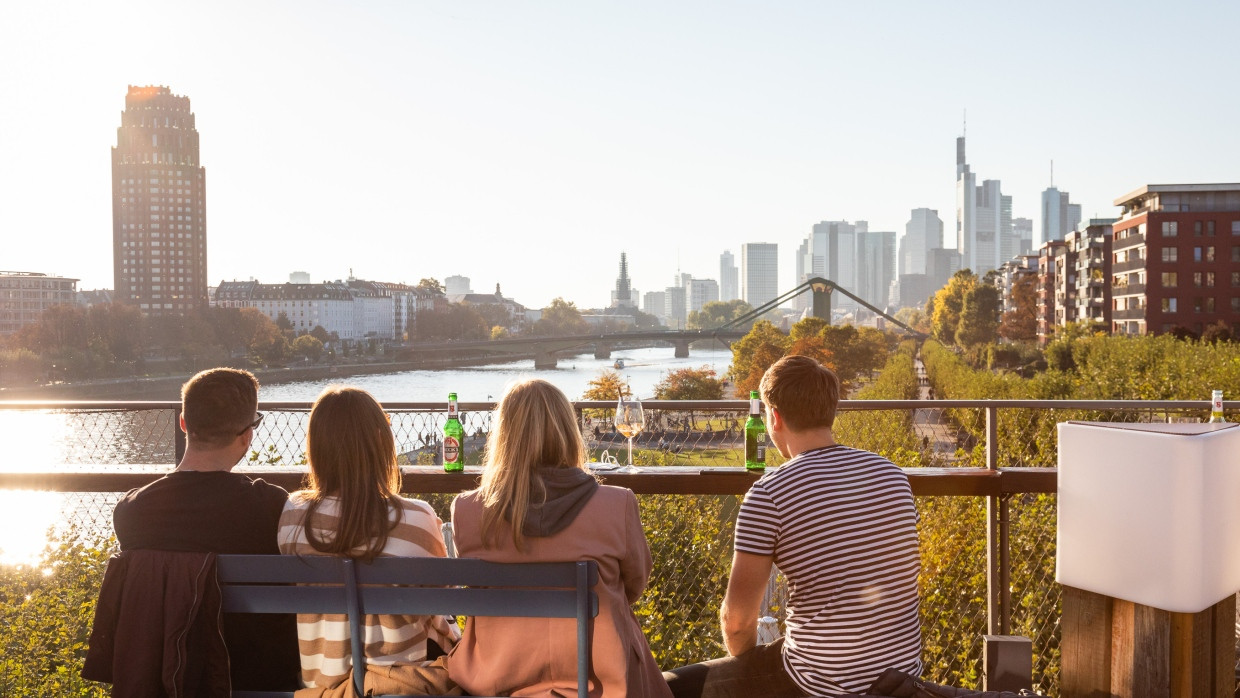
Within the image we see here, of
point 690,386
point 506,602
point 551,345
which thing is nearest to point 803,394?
point 506,602

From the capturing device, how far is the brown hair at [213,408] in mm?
2100

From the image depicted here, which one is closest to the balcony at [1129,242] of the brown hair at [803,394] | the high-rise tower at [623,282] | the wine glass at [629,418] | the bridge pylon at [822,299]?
the bridge pylon at [822,299]

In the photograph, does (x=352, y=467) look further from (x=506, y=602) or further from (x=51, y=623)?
(x=51, y=623)

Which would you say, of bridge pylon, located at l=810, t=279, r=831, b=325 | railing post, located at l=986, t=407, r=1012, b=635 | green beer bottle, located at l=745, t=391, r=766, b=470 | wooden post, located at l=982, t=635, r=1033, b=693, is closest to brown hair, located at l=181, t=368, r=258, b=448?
green beer bottle, located at l=745, t=391, r=766, b=470

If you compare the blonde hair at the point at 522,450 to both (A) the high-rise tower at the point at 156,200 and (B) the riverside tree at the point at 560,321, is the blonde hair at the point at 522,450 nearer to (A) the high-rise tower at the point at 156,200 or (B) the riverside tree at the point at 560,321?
(A) the high-rise tower at the point at 156,200

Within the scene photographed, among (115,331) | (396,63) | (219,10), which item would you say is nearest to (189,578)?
(219,10)

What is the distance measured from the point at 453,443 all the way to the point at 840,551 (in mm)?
1558

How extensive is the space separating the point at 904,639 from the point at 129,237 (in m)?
85.3

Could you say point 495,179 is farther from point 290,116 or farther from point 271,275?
point 290,116

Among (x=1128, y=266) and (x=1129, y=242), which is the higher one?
(x=1129, y=242)

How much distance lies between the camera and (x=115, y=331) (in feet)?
180

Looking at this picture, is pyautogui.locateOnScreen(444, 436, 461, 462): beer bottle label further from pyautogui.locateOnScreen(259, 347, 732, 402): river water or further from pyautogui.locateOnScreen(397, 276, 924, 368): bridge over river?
pyautogui.locateOnScreen(397, 276, 924, 368): bridge over river

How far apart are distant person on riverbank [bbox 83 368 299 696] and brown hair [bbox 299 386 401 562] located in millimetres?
152

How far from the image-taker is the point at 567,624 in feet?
6.29
